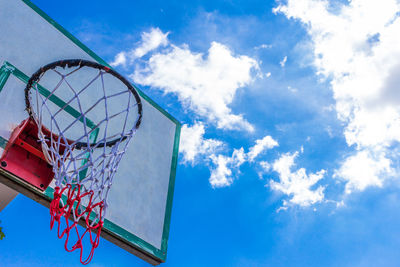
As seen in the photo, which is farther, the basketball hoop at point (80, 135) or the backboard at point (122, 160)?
the backboard at point (122, 160)

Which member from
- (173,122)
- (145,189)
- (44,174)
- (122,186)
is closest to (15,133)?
(44,174)

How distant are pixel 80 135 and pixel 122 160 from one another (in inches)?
23.8

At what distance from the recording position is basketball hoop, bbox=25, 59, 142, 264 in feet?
10.3

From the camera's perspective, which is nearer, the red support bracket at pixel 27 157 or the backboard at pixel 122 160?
the red support bracket at pixel 27 157

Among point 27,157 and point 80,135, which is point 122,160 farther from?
point 27,157

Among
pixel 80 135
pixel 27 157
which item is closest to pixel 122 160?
pixel 80 135

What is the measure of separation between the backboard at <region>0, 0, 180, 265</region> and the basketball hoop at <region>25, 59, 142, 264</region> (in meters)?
0.19

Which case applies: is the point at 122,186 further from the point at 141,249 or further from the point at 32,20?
the point at 32,20

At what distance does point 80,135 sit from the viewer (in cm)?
388

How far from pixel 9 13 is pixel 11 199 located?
1.98 metres

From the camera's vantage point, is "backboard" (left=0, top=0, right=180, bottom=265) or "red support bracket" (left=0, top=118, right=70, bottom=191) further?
"backboard" (left=0, top=0, right=180, bottom=265)

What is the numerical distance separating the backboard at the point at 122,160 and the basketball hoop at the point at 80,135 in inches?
7.6

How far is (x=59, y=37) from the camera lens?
4203 millimetres

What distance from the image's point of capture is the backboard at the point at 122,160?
3395mm
